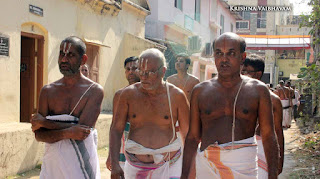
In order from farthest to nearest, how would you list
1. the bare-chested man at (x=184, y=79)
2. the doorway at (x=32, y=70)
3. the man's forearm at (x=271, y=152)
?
1. the doorway at (x=32, y=70)
2. the bare-chested man at (x=184, y=79)
3. the man's forearm at (x=271, y=152)

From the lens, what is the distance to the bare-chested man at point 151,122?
3887mm

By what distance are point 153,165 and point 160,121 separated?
0.41 metres

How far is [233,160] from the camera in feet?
10.6

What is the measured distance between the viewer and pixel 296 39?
86.5ft

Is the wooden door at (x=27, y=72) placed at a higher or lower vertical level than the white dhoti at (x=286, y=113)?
higher

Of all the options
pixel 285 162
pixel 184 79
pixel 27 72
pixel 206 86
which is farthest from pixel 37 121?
pixel 285 162

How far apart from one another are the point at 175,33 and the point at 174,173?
15.9 metres

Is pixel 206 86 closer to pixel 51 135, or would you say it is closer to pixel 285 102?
pixel 51 135

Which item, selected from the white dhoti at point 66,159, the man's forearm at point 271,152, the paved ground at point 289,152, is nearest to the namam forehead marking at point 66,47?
the white dhoti at point 66,159

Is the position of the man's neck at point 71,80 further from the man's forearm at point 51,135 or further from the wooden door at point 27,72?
the wooden door at point 27,72

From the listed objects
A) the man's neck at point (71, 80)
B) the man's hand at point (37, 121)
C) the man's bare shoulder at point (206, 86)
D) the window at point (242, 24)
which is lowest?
the man's hand at point (37, 121)

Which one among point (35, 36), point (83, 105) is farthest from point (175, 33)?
point (83, 105)

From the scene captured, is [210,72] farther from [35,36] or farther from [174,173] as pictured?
[174,173]

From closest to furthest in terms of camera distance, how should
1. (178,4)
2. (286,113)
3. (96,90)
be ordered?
(96,90) < (286,113) < (178,4)
